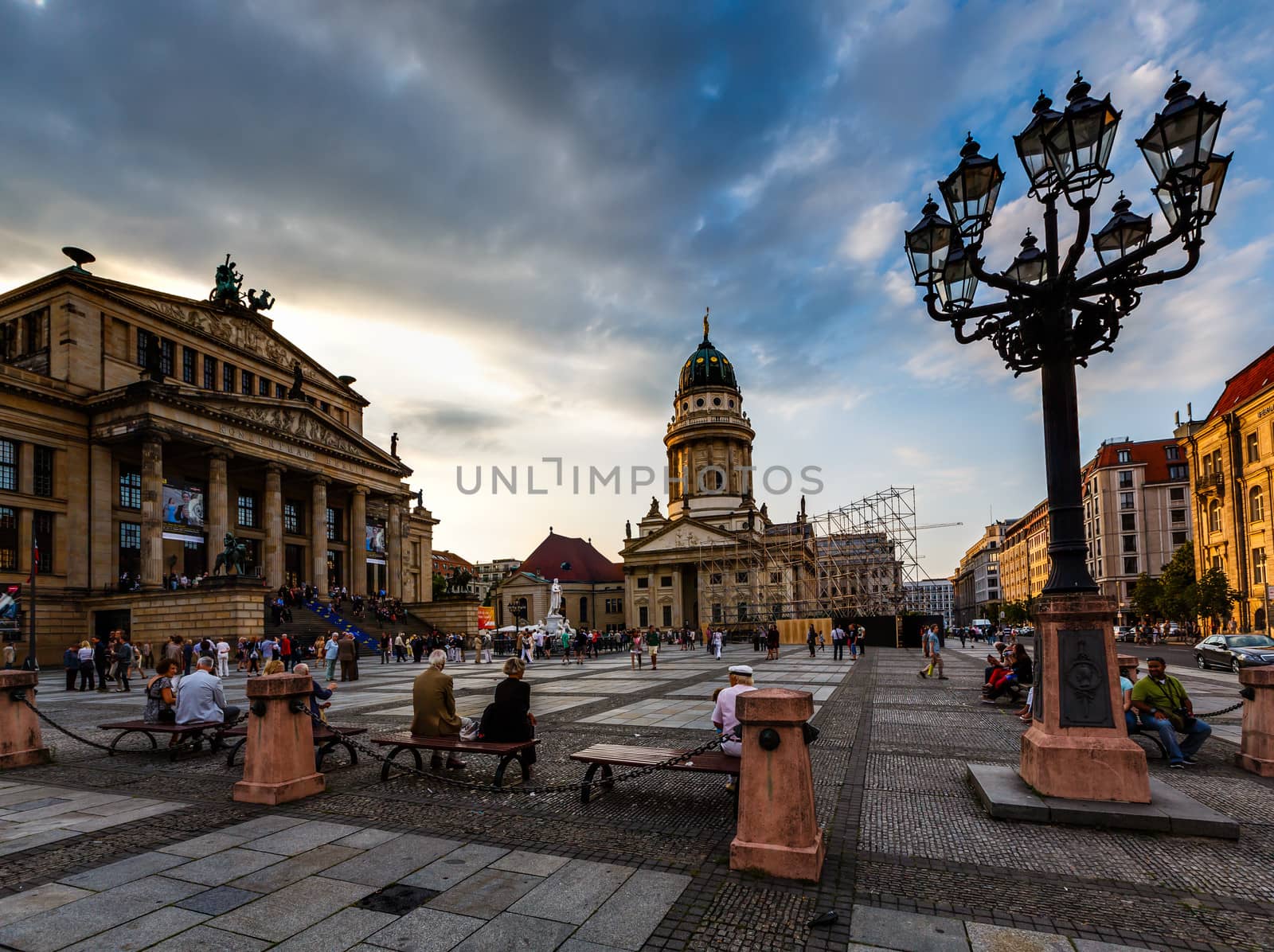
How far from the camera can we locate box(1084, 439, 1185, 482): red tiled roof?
78.4 metres

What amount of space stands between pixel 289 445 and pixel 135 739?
1401 inches

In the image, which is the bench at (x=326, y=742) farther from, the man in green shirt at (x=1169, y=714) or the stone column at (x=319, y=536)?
the stone column at (x=319, y=536)

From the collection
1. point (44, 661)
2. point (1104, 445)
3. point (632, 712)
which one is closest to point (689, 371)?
point (1104, 445)

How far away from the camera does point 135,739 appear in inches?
476

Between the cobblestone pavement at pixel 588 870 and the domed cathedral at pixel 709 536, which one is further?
the domed cathedral at pixel 709 536

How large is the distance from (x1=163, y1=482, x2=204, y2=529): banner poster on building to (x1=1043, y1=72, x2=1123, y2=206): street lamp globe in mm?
42425

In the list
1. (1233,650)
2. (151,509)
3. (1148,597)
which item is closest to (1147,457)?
(1148,597)

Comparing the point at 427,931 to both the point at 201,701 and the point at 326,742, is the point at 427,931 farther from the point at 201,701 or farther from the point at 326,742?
the point at 201,701

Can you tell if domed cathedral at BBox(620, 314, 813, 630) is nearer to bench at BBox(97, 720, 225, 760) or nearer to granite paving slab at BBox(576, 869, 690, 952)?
bench at BBox(97, 720, 225, 760)

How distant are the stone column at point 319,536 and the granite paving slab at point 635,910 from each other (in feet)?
147

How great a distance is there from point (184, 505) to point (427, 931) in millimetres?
41843

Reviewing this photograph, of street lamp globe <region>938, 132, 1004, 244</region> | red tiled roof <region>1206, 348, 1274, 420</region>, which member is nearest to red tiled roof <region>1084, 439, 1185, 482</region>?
red tiled roof <region>1206, 348, 1274, 420</region>

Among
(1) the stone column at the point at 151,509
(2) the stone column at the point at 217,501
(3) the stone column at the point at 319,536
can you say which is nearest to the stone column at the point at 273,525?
(3) the stone column at the point at 319,536

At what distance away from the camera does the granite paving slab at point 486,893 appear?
16.4 feet
